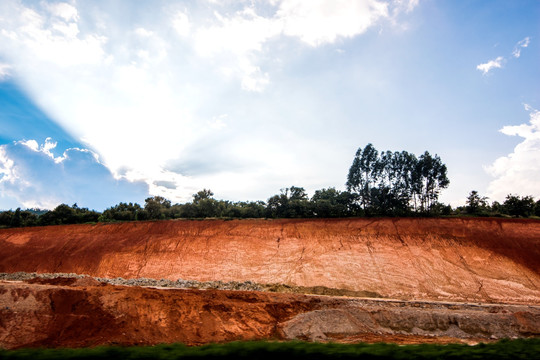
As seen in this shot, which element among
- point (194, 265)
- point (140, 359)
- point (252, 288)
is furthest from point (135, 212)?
point (140, 359)

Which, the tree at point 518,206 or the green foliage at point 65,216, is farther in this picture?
the green foliage at point 65,216

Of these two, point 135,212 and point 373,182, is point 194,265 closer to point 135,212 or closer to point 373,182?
point 135,212

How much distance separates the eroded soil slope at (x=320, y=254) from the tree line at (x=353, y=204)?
257 inches

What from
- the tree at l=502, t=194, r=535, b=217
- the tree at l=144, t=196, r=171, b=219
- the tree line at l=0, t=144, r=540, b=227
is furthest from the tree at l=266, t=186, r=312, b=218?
the tree at l=502, t=194, r=535, b=217

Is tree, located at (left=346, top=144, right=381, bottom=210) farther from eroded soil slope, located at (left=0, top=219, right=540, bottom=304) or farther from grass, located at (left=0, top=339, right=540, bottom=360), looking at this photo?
grass, located at (left=0, top=339, right=540, bottom=360)

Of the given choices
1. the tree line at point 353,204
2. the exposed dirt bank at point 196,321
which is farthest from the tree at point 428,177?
the exposed dirt bank at point 196,321

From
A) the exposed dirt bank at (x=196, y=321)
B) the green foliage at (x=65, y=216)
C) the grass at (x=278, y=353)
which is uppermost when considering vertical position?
the green foliage at (x=65, y=216)

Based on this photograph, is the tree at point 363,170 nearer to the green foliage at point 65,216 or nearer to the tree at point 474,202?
the tree at point 474,202

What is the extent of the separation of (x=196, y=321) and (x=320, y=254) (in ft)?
54.3

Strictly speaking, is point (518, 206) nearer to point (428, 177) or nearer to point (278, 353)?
point (428, 177)

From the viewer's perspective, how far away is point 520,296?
20.6m

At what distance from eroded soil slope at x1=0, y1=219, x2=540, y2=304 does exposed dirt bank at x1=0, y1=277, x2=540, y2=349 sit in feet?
26.0

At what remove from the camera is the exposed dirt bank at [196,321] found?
11461mm

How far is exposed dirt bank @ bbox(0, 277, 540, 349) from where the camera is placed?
11.5 m
